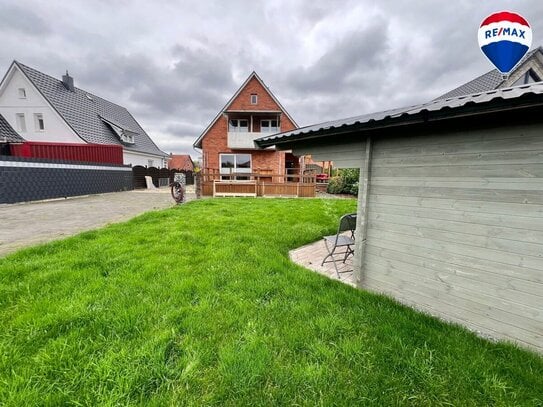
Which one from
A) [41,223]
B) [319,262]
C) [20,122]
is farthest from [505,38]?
[20,122]

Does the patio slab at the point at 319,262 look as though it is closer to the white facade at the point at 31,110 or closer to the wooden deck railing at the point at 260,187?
the wooden deck railing at the point at 260,187

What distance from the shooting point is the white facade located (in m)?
18.5

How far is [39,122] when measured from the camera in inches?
755

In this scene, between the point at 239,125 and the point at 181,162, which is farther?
the point at 181,162

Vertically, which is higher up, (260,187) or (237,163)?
(237,163)

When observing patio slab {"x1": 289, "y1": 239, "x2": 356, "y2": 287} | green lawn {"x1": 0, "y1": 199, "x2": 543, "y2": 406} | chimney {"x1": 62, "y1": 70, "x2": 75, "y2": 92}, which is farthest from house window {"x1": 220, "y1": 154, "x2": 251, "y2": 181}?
green lawn {"x1": 0, "y1": 199, "x2": 543, "y2": 406}

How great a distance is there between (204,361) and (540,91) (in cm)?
309

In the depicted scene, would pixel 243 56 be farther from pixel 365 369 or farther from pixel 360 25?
pixel 365 369

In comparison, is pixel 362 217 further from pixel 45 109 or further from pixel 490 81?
pixel 45 109

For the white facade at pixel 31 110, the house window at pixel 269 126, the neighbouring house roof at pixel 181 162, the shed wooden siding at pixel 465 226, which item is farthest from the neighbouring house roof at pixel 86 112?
the neighbouring house roof at pixel 181 162

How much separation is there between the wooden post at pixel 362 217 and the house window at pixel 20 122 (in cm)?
2697

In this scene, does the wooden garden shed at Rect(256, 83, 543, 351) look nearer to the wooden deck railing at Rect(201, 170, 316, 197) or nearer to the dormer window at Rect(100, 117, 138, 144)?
the wooden deck railing at Rect(201, 170, 316, 197)

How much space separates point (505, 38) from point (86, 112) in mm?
27176

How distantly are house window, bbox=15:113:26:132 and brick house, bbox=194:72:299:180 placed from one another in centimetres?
1370
